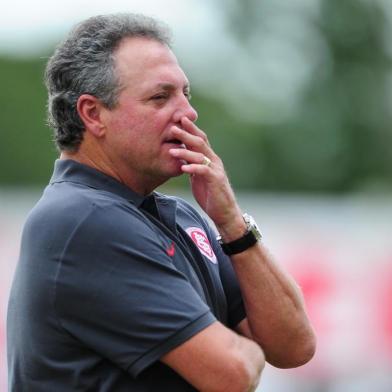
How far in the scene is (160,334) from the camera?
4004mm

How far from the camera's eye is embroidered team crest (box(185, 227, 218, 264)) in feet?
15.0

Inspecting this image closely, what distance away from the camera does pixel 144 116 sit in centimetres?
436

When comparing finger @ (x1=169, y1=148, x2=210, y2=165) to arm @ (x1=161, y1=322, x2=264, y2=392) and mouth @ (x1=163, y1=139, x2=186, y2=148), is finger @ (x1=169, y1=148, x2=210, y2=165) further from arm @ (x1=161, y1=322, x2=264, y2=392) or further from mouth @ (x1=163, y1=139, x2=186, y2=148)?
arm @ (x1=161, y1=322, x2=264, y2=392)

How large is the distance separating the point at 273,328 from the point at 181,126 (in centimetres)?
80

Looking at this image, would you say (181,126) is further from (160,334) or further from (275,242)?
(275,242)

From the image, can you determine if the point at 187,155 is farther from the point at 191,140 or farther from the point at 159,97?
the point at 159,97

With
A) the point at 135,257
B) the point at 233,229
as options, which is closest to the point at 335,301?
the point at 233,229

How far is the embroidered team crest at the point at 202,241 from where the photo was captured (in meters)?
4.57

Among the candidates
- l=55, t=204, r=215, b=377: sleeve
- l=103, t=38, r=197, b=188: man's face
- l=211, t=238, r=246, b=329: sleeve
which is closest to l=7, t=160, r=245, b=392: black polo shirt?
l=55, t=204, r=215, b=377: sleeve

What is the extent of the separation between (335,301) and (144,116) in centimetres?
777

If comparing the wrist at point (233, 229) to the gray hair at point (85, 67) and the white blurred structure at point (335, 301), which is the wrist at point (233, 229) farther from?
the white blurred structure at point (335, 301)

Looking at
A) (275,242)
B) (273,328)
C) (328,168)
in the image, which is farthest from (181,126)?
(328,168)

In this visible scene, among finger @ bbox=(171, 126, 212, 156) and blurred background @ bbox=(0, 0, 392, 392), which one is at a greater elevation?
finger @ bbox=(171, 126, 212, 156)

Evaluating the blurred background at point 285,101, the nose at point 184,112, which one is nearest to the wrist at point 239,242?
the nose at point 184,112
